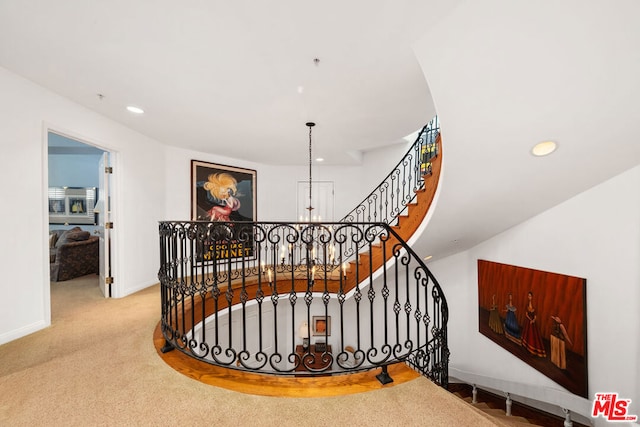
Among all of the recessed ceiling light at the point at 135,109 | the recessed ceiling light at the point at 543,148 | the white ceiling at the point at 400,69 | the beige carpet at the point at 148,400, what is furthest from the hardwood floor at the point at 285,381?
the recessed ceiling light at the point at 135,109

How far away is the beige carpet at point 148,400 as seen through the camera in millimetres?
1640

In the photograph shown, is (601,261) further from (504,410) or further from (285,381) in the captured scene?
(285,381)

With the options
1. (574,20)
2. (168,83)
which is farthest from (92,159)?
(574,20)

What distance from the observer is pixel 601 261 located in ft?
10.6

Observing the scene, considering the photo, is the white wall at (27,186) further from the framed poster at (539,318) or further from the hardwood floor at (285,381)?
the framed poster at (539,318)

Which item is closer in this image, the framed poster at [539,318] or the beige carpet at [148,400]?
the beige carpet at [148,400]

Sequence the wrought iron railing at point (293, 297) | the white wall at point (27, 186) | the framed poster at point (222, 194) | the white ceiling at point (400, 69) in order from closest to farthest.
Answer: the white ceiling at point (400, 69)
the wrought iron railing at point (293, 297)
the white wall at point (27, 186)
the framed poster at point (222, 194)

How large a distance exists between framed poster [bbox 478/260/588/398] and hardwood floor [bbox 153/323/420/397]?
284 centimetres

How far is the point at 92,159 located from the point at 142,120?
5.46 metres

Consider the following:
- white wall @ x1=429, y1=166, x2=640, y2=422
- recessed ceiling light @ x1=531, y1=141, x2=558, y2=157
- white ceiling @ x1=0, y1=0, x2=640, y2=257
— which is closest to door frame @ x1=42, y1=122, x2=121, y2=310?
white ceiling @ x1=0, y1=0, x2=640, y2=257

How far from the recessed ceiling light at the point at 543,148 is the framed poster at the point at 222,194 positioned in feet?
15.8

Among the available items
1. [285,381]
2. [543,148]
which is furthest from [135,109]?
[543,148]

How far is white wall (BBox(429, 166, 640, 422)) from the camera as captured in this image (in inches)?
117

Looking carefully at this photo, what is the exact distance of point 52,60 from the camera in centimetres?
251
